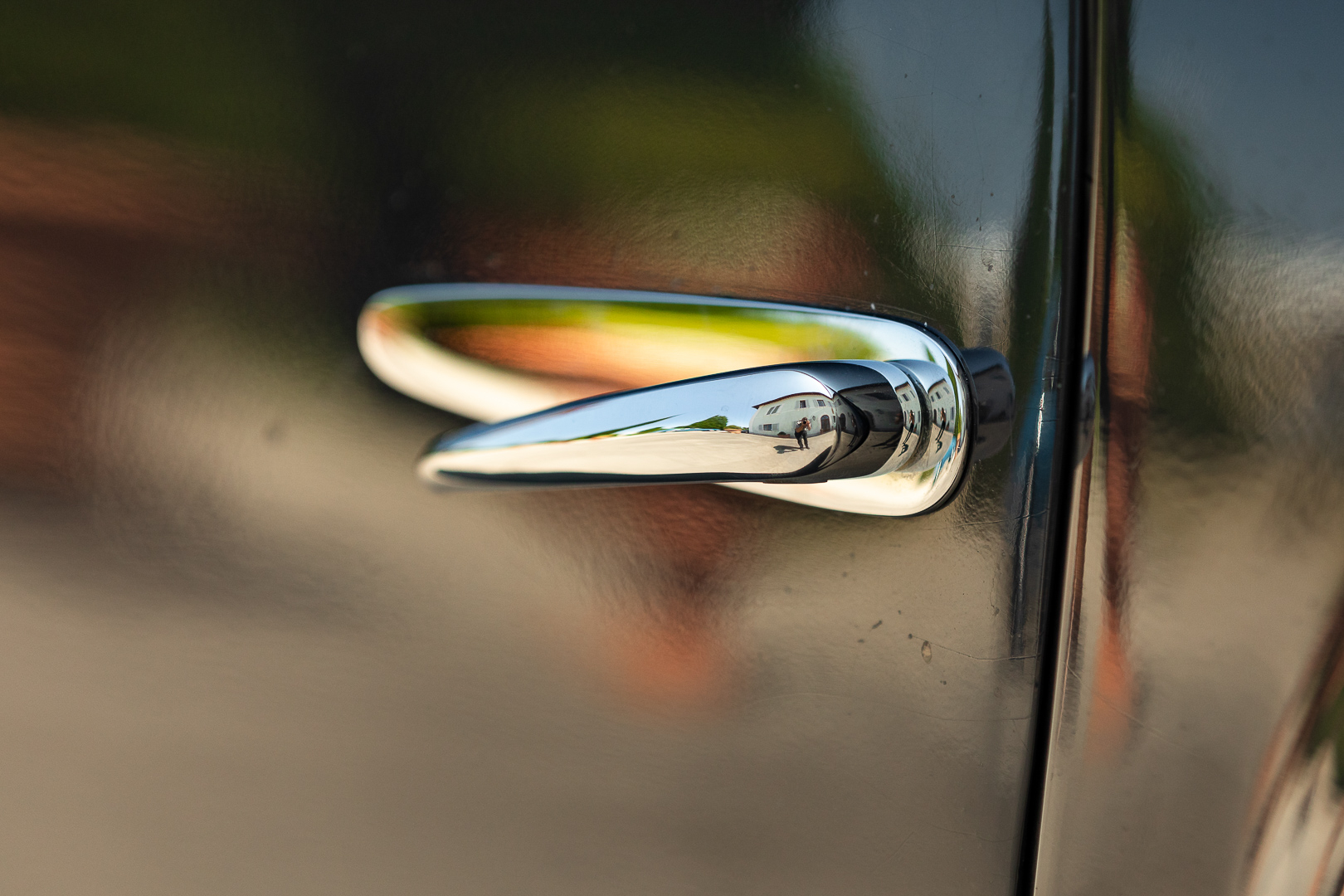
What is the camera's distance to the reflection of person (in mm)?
377

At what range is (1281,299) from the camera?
0.45 m

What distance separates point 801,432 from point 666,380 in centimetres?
12

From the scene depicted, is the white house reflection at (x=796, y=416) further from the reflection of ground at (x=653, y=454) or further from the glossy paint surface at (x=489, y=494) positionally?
the glossy paint surface at (x=489, y=494)

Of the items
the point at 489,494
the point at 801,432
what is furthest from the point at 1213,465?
the point at 489,494

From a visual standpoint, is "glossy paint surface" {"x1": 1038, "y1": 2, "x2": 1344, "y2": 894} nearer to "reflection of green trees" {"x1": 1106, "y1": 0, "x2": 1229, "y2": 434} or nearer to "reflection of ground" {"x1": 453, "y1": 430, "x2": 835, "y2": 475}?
"reflection of green trees" {"x1": 1106, "y1": 0, "x2": 1229, "y2": 434}

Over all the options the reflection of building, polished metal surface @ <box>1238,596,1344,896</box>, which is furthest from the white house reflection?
polished metal surface @ <box>1238,596,1344,896</box>

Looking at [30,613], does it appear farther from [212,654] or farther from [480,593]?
[480,593]

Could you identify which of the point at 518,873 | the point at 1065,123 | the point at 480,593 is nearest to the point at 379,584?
the point at 480,593

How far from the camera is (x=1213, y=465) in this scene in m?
0.47

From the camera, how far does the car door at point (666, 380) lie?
1.52ft

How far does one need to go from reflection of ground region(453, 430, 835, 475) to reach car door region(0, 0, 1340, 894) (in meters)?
0.08

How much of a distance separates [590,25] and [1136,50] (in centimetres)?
27

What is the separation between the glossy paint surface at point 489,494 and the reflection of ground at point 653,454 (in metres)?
0.11

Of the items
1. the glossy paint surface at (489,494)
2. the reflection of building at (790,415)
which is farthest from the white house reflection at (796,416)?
the glossy paint surface at (489,494)
